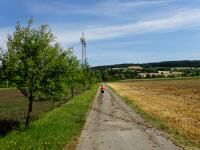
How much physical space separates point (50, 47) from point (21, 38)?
143cm

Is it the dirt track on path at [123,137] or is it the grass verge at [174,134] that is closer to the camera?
Result: the dirt track on path at [123,137]

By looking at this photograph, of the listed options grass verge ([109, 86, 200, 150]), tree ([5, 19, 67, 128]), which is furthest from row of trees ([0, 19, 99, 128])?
grass verge ([109, 86, 200, 150])

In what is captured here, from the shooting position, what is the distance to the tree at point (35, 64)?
19969mm

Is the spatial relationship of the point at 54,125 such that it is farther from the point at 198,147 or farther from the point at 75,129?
the point at 198,147

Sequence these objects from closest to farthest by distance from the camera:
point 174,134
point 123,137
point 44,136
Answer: point 44,136 < point 123,137 < point 174,134

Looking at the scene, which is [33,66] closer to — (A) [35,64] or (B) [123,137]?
(A) [35,64]

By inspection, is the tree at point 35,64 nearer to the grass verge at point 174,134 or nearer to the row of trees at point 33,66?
the row of trees at point 33,66

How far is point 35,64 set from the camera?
20.1 m

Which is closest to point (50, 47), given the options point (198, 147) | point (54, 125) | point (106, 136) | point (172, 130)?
point (54, 125)

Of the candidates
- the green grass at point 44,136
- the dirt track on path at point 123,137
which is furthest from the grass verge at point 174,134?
the green grass at point 44,136

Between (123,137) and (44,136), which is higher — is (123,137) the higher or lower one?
the lower one

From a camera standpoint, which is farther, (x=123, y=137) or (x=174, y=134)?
(x=174, y=134)

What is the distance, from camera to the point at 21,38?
20641 millimetres

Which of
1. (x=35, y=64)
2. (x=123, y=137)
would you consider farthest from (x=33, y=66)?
(x=123, y=137)
